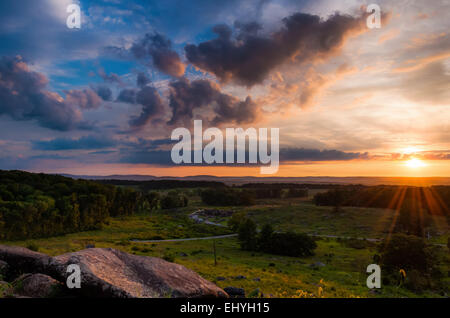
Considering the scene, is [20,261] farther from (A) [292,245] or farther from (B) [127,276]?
(A) [292,245]

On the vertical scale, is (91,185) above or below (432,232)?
above

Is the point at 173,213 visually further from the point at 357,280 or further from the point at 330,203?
the point at 357,280

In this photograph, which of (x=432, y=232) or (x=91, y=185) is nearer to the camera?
(x=432, y=232)

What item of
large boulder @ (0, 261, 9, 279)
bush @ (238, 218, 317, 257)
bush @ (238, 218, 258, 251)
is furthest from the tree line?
large boulder @ (0, 261, 9, 279)

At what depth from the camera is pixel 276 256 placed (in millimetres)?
76125

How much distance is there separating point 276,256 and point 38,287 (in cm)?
7165

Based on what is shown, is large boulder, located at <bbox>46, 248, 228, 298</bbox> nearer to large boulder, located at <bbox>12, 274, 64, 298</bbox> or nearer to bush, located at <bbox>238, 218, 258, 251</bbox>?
large boulder, located at <bbox>12, 274, 64, 298</bbox>

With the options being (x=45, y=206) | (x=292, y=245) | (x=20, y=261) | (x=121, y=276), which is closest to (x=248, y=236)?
(x=292, y=245)

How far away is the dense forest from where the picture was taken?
79.6 m

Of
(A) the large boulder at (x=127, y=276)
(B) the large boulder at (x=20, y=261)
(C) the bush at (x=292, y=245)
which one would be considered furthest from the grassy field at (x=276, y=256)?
(B) the large boulder at (x=20, y=261)

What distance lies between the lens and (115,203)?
468ft
